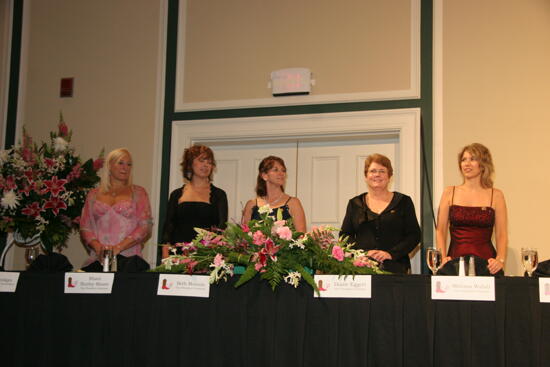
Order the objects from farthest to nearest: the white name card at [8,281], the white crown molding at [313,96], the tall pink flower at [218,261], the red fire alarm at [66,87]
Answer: the red fire alarm at [66,87] → the white crown molding at [313,96] → the white name card at [8,281] → the tall pink flower at [218,261]

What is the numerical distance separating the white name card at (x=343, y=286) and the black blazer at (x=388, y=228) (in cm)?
131

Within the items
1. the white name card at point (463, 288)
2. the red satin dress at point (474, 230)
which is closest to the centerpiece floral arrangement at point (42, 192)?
the red satin dress at point (474, 230)

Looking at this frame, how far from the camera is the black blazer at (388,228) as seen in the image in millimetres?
3920

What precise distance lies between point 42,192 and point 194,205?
4.06ft

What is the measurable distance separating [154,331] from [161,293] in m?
0.16

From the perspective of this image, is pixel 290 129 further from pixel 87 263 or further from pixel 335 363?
pixel 335 363

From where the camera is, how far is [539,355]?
2.38m

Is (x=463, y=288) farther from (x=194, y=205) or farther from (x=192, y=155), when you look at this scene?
(x=192, y=155)

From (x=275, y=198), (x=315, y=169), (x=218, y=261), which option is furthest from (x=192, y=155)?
(x=218, y=261)

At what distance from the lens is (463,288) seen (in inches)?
97.7

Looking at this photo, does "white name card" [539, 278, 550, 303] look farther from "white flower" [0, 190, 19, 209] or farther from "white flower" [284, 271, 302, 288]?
"white flower" [0, 190, 19, 209]

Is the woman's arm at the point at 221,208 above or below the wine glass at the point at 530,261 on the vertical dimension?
above

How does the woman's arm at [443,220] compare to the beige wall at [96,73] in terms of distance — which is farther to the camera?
the beige wall at [96,73]

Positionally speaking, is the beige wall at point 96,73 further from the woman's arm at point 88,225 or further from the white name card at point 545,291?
the white name card at point 545,291
